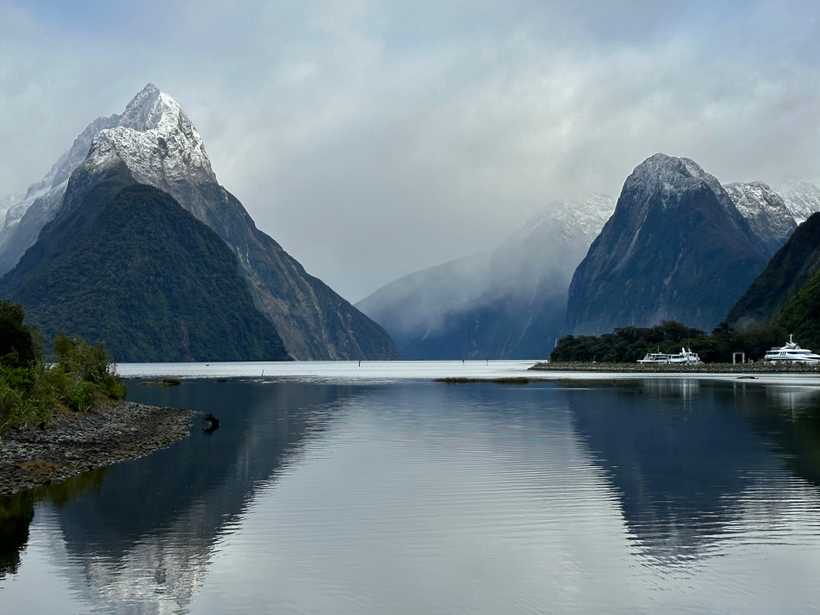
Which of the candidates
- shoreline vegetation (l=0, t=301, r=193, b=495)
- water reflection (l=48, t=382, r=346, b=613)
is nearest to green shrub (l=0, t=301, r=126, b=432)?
shoreline vegetation (l=0, t=301, r=193, b=495)

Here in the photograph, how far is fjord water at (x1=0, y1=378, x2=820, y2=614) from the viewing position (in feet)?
77.2

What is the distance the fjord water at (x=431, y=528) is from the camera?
77.2 ft

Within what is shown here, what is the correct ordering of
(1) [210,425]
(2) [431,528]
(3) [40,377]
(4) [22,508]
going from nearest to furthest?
(2) [431,528]
(4) [22,508]
(3) [40,377]
(1) [210,425]

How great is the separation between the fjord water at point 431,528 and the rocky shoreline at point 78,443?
6.38 ft

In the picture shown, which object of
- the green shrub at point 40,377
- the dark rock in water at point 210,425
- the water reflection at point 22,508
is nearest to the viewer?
the water reflection at point 22,508

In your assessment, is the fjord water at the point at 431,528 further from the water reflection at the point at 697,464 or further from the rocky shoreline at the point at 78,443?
the rocky shoreline at the point at 78,443

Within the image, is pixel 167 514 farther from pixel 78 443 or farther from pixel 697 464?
pixel 697 464

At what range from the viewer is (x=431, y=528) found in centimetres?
3200

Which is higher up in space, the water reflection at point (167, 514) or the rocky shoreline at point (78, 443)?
the rocky shoreline at point (78, 443)

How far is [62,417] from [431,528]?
42.3 metres

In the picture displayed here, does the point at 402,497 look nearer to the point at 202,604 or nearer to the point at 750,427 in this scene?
the point at 202,604

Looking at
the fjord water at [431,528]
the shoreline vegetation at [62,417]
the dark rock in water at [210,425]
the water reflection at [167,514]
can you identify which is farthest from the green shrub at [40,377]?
the dark rock in water at [210,425]

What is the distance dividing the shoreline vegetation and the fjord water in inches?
105

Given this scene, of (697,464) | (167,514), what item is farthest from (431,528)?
(697,464)
